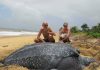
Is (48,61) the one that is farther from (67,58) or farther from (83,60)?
(83,60)

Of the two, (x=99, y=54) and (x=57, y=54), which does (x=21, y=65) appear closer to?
(x=57, y=54)

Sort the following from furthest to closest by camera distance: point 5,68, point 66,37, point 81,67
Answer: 1. point 66,37
2. point 81,67
3. point 5,68

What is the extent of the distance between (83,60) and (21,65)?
1389 millimetres

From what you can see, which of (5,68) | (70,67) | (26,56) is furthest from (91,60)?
(5,68)

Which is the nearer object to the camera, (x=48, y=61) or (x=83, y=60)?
(x=48, y=61)

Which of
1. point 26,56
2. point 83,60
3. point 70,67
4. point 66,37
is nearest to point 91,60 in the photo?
point 83,60

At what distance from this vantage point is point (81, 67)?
6266mm

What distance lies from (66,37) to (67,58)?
10.4ft

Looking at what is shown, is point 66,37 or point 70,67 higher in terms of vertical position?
point 66,37

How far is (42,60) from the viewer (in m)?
6.00

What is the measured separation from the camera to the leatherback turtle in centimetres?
597

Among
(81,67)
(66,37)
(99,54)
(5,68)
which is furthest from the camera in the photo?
(66,37)

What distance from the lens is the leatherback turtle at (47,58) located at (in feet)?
19.6

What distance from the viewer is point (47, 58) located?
600 centimetres
